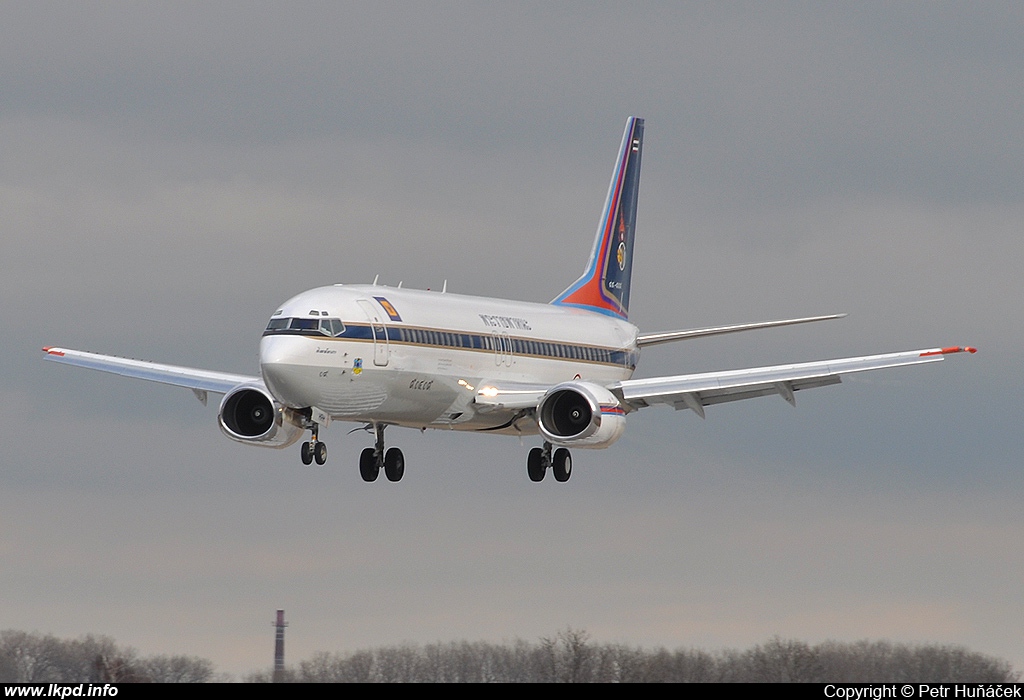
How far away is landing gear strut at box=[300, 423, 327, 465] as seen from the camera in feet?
228

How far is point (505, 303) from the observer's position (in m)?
79.2

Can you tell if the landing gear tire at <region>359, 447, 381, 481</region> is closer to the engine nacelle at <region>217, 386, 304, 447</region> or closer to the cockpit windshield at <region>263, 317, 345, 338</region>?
the engine nacelle at <region>217, 386, 304, 447</region>

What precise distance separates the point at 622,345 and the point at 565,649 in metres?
22.8

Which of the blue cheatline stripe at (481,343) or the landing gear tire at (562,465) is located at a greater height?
the blue cheatline stripe at (481,343)

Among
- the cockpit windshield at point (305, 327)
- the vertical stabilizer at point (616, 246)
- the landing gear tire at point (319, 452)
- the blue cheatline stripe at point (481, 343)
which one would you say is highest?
the vertical stabilizer at point (616, 246)

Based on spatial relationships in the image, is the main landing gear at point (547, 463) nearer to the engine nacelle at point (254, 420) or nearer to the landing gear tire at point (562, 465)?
the landing gear tire at point (562, 465)

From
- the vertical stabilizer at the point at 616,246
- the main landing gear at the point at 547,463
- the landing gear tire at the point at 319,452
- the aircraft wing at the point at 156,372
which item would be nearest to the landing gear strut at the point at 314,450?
the landing gear tire at the point at 319,452

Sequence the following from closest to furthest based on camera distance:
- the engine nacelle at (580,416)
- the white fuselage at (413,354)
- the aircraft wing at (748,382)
A: the white fuselage at (413,354) < the aircraft wing at (748,382) < the engine nacelle at (580,416)

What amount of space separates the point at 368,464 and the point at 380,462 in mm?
429

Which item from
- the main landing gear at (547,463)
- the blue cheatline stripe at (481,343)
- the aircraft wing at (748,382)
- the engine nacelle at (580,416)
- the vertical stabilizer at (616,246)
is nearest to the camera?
the blue cheatline stripe at (481,343)

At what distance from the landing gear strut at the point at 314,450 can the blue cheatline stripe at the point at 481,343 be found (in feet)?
12.0

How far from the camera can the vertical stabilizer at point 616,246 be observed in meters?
88.9
